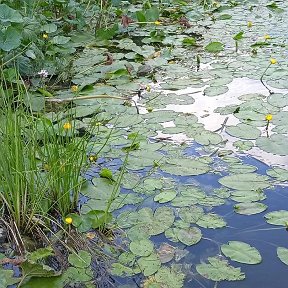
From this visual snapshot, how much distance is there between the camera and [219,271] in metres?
1.40

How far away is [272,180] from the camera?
183 cm

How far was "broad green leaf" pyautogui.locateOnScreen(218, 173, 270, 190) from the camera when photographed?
5.85 ft

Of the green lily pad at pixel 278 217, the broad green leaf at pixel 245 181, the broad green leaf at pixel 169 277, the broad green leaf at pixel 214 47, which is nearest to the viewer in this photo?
the broad green leaf at pixel 169 277

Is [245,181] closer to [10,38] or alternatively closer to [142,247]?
[142,247]

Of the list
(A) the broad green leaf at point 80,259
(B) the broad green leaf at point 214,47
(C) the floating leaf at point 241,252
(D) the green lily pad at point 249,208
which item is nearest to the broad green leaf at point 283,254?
(C) the floating leaf at point 241,252

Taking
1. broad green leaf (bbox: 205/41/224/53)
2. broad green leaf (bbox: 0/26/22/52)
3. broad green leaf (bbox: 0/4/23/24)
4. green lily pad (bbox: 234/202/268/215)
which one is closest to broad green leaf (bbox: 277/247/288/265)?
green lily pad (bbox: 234/202/268/215)

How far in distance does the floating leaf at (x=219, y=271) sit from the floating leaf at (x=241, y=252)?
34 mm

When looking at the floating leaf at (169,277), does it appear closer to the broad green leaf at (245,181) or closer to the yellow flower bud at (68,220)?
the yellow flower bud at (68,220)

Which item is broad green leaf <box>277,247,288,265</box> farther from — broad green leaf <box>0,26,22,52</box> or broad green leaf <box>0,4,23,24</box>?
broad green leaf <box>0,4,23,24</box>

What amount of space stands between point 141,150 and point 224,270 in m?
0.76

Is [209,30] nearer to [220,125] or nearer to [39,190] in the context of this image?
[220,125]

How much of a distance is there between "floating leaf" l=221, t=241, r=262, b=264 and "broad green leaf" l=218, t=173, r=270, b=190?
31cm

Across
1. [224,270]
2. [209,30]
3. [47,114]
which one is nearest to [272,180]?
[224,270]

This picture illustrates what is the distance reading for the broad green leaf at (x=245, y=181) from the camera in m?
1.78
